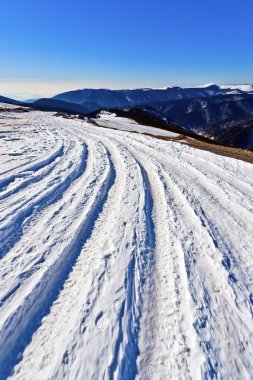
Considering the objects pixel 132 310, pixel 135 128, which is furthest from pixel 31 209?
pixel 135 128

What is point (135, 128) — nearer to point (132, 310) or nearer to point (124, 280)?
point (124, 280)

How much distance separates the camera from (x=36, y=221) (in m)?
6.68

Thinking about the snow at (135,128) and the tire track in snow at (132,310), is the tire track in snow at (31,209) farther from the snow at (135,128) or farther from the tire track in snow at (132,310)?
the snow at (135,128)

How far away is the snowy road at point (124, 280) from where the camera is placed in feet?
11.5

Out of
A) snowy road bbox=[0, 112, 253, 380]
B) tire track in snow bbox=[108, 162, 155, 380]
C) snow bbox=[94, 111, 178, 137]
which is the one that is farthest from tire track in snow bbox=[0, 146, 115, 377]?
snow bbox=[94, 111, 178, 137]

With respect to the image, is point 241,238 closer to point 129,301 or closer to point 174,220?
point 174,220

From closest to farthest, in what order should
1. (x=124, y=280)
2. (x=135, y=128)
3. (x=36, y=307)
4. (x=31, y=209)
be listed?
(x=36, y=307) → (x=124, y=280) → (x=31, y=209) → (x=135, y=128)

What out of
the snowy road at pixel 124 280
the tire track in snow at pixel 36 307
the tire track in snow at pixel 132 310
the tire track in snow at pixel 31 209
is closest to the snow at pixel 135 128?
the tire track in snow at pixel 31 209

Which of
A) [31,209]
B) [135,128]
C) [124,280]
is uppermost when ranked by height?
[124,280]

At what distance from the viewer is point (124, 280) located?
4777mm

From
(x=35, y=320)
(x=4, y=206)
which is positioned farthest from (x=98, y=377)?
(x=4, y=206)

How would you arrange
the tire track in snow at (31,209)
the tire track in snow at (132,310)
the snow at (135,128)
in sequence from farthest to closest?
1. the snow at (135,128)
2. the tire track in snow at (31,209)
3. the tire track in snow at (132,310)

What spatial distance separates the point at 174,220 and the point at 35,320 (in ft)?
12.7

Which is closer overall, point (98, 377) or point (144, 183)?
point (98, 377)
